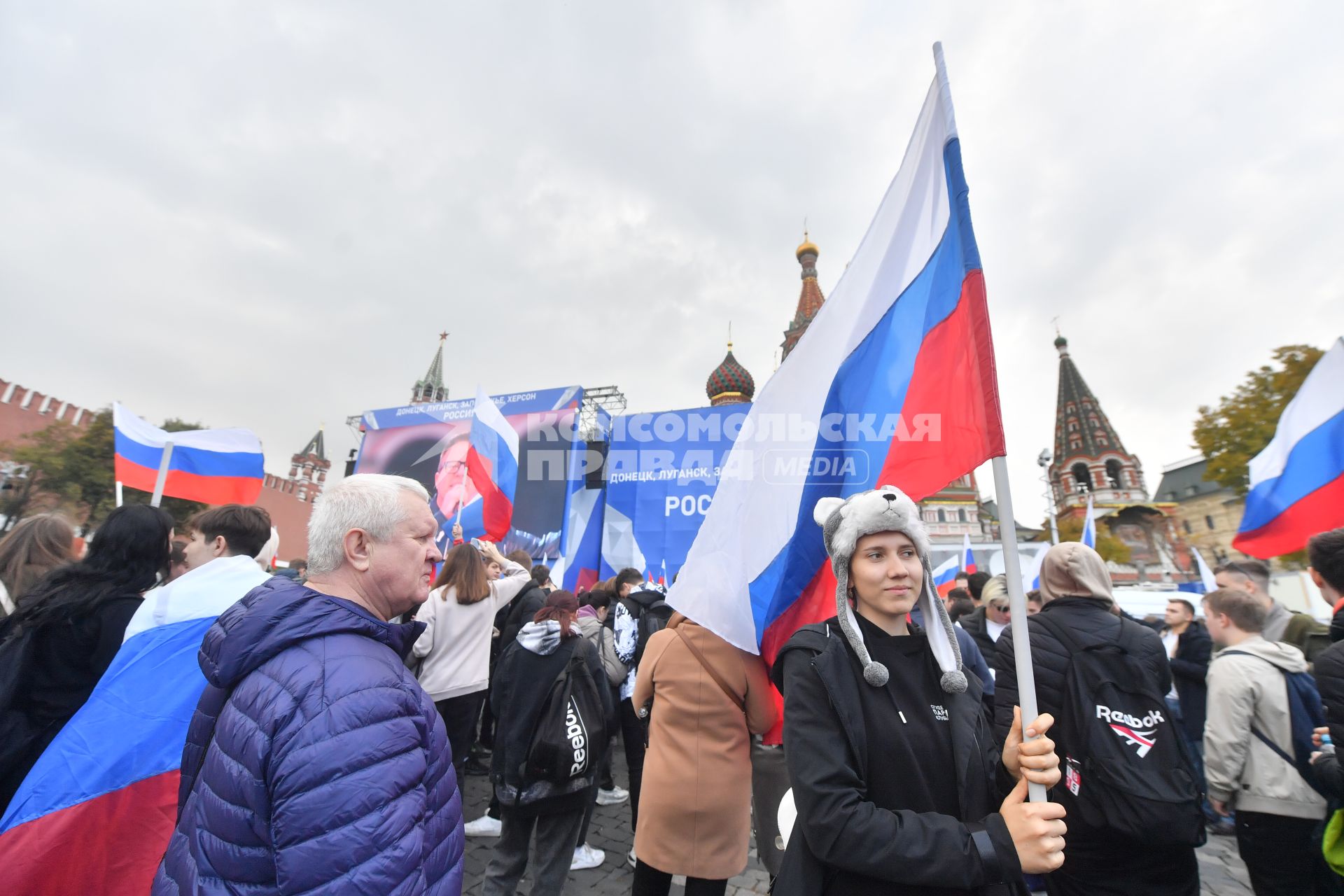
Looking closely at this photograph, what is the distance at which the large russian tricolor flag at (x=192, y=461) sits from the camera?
22.0 feet

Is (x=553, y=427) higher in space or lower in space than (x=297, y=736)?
higher

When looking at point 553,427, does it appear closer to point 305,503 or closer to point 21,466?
point 21,466

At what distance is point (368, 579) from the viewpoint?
1.51m

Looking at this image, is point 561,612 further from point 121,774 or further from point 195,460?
point 195,460

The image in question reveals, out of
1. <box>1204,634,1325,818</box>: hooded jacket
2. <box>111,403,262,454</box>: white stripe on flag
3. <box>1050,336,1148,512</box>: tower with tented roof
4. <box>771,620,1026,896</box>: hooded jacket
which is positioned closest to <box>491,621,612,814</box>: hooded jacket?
<box>771,620,1026,896</box>: hooded jacket

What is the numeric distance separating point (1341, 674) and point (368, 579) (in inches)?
143

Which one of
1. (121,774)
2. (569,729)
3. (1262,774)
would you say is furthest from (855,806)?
(1262,774)

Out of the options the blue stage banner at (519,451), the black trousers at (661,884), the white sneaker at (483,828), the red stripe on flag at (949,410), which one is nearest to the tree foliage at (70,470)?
the blue stage banner at (519,451)

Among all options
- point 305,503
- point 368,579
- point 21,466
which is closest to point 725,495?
point 368,579

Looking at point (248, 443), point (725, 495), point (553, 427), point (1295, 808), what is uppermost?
point (553, 427)

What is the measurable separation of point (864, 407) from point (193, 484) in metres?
7.70

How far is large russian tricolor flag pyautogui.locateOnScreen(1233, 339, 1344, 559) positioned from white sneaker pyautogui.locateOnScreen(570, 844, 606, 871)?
5.70 meters

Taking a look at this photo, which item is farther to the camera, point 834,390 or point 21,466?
point 21,466

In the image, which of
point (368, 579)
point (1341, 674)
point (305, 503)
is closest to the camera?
point (368, 579)
